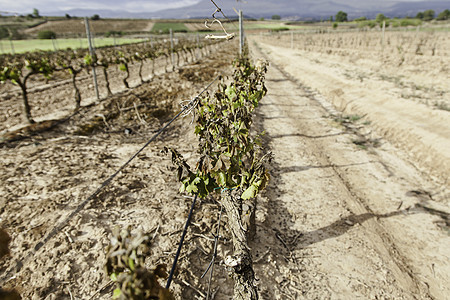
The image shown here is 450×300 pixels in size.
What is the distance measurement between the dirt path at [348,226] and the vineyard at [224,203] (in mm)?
30

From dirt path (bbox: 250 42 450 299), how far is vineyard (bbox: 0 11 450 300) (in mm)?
30

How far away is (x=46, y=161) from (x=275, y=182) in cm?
525

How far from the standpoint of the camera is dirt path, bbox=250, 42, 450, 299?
384 centimetres

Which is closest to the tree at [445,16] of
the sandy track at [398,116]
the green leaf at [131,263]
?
the sandy track at [398,116]

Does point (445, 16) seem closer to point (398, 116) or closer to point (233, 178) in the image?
point (398, 116)

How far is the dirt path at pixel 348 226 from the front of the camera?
3.84m

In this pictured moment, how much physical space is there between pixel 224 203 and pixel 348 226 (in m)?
2.71

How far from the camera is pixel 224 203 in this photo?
12.2 feet

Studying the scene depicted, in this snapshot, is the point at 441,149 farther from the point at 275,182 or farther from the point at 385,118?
the point at 275,182

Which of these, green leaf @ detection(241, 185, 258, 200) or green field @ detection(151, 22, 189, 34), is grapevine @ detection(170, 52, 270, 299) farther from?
green field @ detection(151, 22, 189, 34)

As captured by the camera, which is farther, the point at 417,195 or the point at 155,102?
the point at 155,102

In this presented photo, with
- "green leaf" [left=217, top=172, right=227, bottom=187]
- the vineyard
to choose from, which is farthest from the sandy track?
"green leaf" [left=217, top=172, right=227, bottom=187]

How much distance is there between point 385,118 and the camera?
961cm

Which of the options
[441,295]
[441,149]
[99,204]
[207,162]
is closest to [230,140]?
[207,162]
